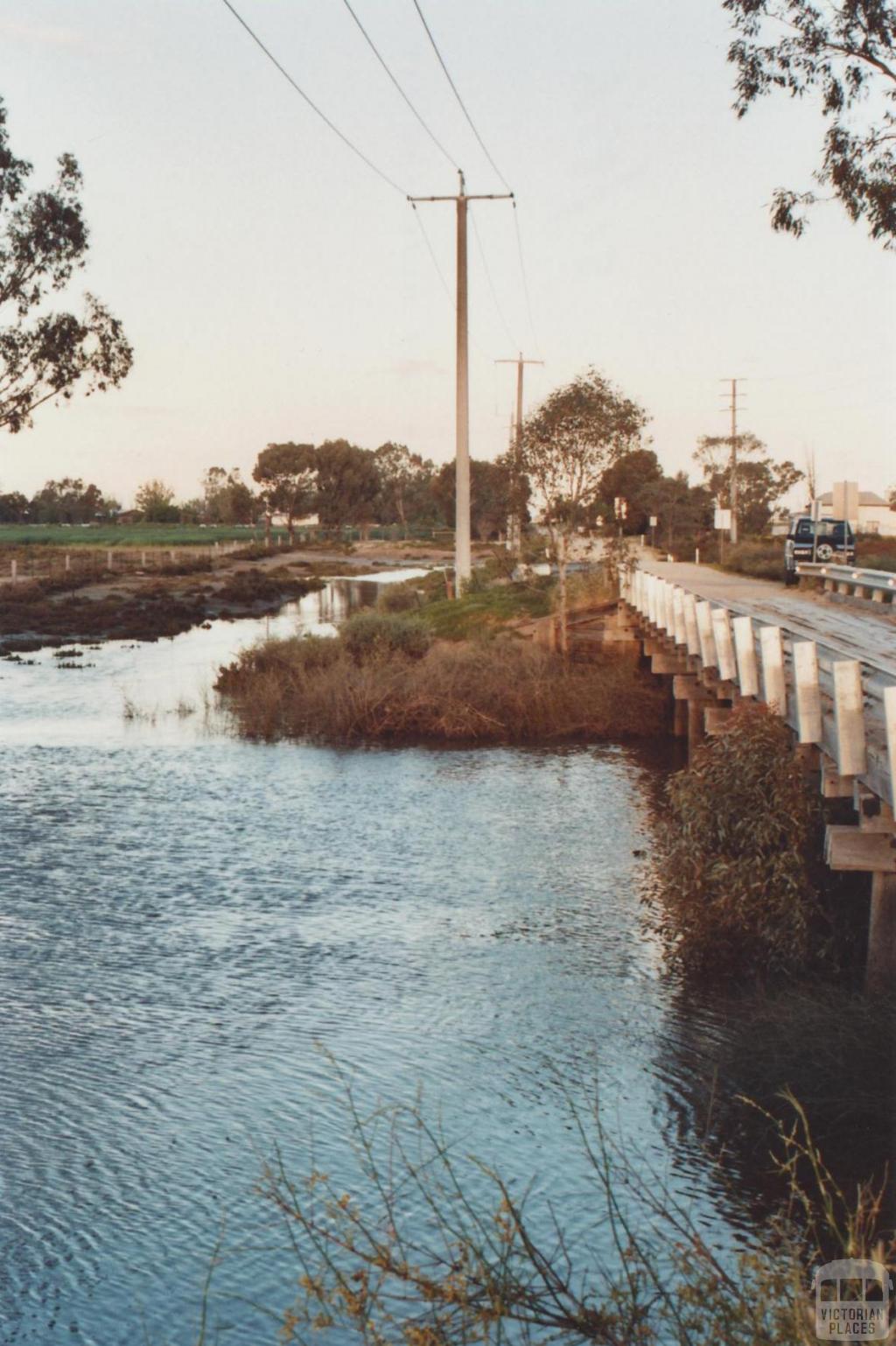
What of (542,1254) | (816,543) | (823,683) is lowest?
(542,1254)

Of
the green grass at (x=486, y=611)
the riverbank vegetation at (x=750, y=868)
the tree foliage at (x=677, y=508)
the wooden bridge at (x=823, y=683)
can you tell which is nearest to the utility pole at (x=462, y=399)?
the green grass at (x=486, y=611)

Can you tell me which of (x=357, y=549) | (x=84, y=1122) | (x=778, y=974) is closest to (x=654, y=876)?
(x=778, y=974)

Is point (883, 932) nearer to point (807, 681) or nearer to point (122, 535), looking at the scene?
point (807, 681)

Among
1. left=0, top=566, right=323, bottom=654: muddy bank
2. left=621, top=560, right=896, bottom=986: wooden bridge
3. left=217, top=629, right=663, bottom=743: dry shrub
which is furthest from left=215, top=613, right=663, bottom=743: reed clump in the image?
left=0, top=566, right=323, bottom=654: muddy bank

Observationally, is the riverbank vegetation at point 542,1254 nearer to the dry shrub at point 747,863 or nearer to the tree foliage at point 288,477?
the dry shrub at point 747,863

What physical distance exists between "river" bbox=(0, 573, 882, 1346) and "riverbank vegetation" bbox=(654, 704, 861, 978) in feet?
2.24

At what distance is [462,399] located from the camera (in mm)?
41312

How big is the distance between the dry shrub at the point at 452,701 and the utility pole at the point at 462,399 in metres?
11.5

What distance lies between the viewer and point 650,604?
94.2ft

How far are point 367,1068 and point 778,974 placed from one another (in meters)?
3.83

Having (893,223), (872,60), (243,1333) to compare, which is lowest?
(243,1333)

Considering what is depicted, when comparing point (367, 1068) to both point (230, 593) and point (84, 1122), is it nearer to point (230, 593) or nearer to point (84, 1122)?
point (84, 1122)

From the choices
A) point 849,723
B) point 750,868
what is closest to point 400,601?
point 750,868

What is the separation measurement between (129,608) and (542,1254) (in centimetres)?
5650
